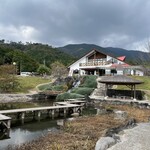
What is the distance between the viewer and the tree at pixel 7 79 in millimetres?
30281

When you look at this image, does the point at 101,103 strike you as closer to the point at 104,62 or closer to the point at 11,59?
the point at 104,62

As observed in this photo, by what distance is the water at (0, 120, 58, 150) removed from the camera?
1084 centimetres

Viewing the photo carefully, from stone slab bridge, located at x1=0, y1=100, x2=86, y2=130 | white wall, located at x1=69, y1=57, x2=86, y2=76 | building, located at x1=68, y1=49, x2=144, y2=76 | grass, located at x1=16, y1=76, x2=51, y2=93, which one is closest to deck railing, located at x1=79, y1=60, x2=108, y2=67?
building, located at x1=68, y1=49, x2=144, y2=76

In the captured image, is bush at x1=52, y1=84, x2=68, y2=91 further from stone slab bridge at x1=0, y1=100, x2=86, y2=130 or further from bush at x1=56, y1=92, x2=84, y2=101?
stone slab bridge at x1=0, y1=100, x2=86, y2=130

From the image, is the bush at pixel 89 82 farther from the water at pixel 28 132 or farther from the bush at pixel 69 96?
the water at pixel 28 132

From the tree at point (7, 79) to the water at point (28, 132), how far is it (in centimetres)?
1610

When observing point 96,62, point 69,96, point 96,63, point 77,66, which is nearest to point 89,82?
point 69,96

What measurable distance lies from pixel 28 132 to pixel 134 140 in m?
6.45

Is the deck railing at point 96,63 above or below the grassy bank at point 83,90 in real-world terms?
above

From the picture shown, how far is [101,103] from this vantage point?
84.5 feet

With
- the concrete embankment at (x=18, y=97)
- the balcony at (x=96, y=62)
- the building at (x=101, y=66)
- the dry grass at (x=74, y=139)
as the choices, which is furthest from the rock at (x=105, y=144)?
the balcony at (x=96, y=62)

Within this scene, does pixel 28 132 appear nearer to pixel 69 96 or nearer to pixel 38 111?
pixel 38 111

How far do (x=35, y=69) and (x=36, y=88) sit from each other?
32523 millimetres

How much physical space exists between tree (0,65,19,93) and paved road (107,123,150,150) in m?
22.6
